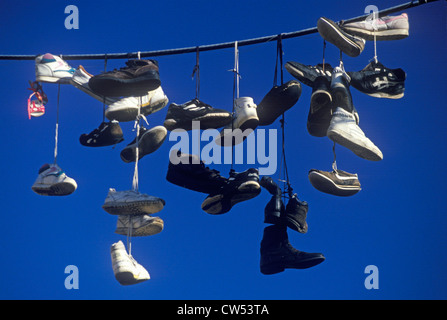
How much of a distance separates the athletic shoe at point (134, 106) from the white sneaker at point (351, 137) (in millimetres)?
1915

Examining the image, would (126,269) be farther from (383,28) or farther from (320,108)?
(383,28)

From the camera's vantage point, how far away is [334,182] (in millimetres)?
7316

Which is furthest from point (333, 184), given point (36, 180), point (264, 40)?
point (36, 180)

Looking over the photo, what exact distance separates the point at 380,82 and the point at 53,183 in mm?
3438

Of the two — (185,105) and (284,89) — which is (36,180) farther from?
(284,89)

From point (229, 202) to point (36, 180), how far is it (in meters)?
2.18

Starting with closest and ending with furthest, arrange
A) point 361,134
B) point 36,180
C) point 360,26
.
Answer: point 361,134 → point 360,26 → point 36,180

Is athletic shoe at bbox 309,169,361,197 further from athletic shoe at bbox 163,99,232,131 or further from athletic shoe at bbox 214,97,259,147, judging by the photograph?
athletic shoe at bbox 163,99,232,131

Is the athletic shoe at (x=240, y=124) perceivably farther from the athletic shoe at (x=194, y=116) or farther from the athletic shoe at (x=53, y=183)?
the athletic shoe at (x=53, y=183)

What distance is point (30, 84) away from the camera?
352 inches

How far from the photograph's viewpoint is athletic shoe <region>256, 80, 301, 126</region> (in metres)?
7.50

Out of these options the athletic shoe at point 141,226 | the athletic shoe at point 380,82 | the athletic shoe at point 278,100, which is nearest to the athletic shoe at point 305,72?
the athletic shoe at point 278,100

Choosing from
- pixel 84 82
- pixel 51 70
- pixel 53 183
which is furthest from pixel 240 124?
pixel 51 70

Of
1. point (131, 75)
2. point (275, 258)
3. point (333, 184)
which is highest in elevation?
point (131, 75)
